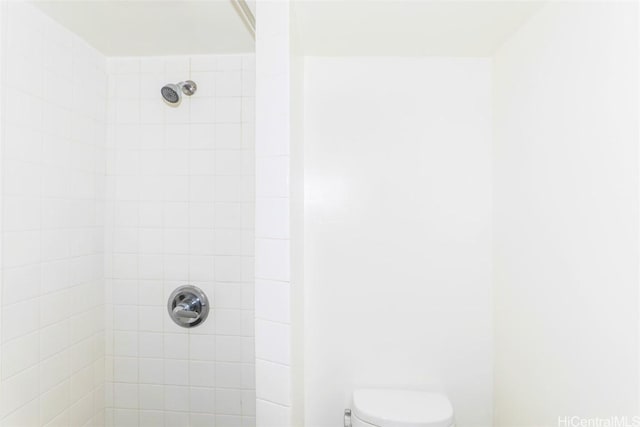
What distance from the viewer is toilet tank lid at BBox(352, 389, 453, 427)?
1.36 m

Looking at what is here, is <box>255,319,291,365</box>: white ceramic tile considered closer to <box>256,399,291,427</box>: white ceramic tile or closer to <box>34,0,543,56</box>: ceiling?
<box>256,399,291,427</box>: white ceramic tile

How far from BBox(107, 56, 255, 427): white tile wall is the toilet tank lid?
56 cm

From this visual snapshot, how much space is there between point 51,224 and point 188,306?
647 millimetres

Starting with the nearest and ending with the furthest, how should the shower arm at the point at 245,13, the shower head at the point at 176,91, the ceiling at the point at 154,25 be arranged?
the shower arm at the point at 245,13
the ceiling at the point at 154,25
the shower head at the point at 176,91

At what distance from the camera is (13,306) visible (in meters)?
1.27

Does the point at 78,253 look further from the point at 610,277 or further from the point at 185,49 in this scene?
the point at 610,277

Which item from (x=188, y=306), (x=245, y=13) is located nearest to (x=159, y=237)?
(x=188, y=306)

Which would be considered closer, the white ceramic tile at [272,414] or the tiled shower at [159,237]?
the white ceramic tile at [272,414]

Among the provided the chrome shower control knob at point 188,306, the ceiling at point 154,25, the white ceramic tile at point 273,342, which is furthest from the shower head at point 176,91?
the white ceramic tile at point 273,342

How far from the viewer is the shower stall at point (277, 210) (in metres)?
1.22

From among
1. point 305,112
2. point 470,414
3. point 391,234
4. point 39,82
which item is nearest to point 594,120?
point 391,234

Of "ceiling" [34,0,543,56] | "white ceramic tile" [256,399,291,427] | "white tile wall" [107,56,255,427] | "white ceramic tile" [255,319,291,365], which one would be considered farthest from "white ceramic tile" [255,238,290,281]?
"ceiling" [34,0,543,56]

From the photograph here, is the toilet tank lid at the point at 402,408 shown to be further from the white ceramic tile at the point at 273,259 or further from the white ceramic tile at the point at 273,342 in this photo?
the white ceramic tile at the point at 273,259

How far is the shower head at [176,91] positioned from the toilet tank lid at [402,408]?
59.3 inches
